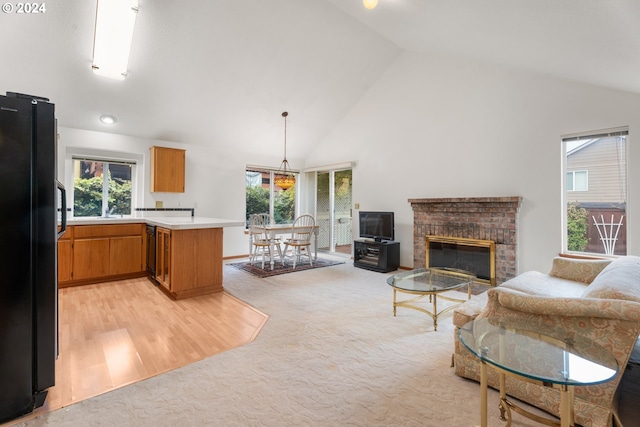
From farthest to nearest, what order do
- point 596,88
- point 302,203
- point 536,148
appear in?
point 302,203 → point 536,148 → point 596,88

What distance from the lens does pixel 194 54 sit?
3943mm

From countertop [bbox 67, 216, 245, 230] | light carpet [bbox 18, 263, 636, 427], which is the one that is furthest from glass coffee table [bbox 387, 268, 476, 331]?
countertop [bbox 67, 216, 245, 230]

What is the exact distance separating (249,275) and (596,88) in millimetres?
5144

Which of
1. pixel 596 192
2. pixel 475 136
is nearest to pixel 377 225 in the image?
pixel 475 136

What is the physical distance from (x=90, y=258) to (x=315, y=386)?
12.8ft

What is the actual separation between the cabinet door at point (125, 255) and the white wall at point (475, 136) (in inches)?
160

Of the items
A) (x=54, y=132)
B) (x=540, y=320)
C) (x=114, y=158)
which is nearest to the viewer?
(x=540, y=320)

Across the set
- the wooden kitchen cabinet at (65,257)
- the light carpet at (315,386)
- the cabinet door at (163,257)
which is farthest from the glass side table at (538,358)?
the wooden kitchen cabinet at (65,257)

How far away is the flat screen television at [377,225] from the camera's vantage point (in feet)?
17.3

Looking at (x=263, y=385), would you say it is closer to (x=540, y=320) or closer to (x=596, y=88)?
(x=540, y=320)

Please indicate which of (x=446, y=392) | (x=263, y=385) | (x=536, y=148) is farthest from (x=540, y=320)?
(x=536, y=148)

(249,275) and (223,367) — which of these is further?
(249,275)

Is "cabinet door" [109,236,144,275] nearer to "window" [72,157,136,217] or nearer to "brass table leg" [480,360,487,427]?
"window" [72,157,136,217]

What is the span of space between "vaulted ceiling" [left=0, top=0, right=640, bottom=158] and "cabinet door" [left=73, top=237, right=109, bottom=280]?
6.40ft
